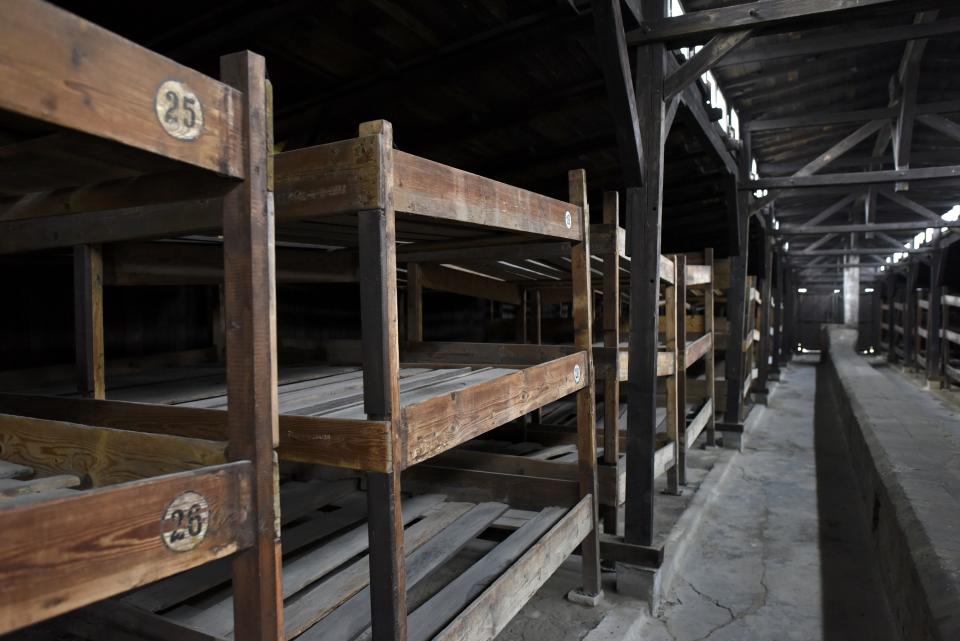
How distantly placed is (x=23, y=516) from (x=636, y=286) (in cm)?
355

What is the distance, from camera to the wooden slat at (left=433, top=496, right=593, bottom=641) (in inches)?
90.0

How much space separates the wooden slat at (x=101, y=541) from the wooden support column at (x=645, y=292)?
10.2ft

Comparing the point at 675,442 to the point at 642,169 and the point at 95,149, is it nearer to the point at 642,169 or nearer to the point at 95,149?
the point at 642,169

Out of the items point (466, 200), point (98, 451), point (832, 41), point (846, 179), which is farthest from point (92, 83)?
point (846, 179)

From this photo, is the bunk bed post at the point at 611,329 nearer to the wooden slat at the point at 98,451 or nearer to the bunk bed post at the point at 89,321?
the bunk bed post at the point at 89,321

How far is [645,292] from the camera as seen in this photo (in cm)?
404

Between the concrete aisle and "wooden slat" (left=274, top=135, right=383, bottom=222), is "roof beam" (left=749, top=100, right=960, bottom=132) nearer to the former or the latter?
the concrete aisle

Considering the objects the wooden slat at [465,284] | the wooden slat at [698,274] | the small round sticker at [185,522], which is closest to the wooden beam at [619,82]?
the wooden slat at [465,284]

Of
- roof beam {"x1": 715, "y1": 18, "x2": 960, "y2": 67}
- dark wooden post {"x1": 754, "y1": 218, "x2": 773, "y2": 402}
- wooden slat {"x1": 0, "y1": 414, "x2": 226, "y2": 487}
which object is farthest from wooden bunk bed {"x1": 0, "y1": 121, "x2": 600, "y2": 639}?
dark wooden post {"x1": 754, "y1": 218, "x2": 773, "y2": 402}

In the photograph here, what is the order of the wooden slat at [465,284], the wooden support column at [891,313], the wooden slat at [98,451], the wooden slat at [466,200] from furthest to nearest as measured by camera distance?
the wooden support column at [891,313]
the wooden slat at [465,284]
the wooden slat at [466,200]
the wooden slat at [98,451]

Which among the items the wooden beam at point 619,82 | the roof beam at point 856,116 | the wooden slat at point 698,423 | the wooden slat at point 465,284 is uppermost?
the roof beam at point 856,116

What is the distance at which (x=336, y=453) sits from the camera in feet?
6.25

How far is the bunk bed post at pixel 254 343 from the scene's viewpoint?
1.39 meters

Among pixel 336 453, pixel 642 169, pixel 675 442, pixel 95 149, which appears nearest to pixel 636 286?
pixel 642 169
